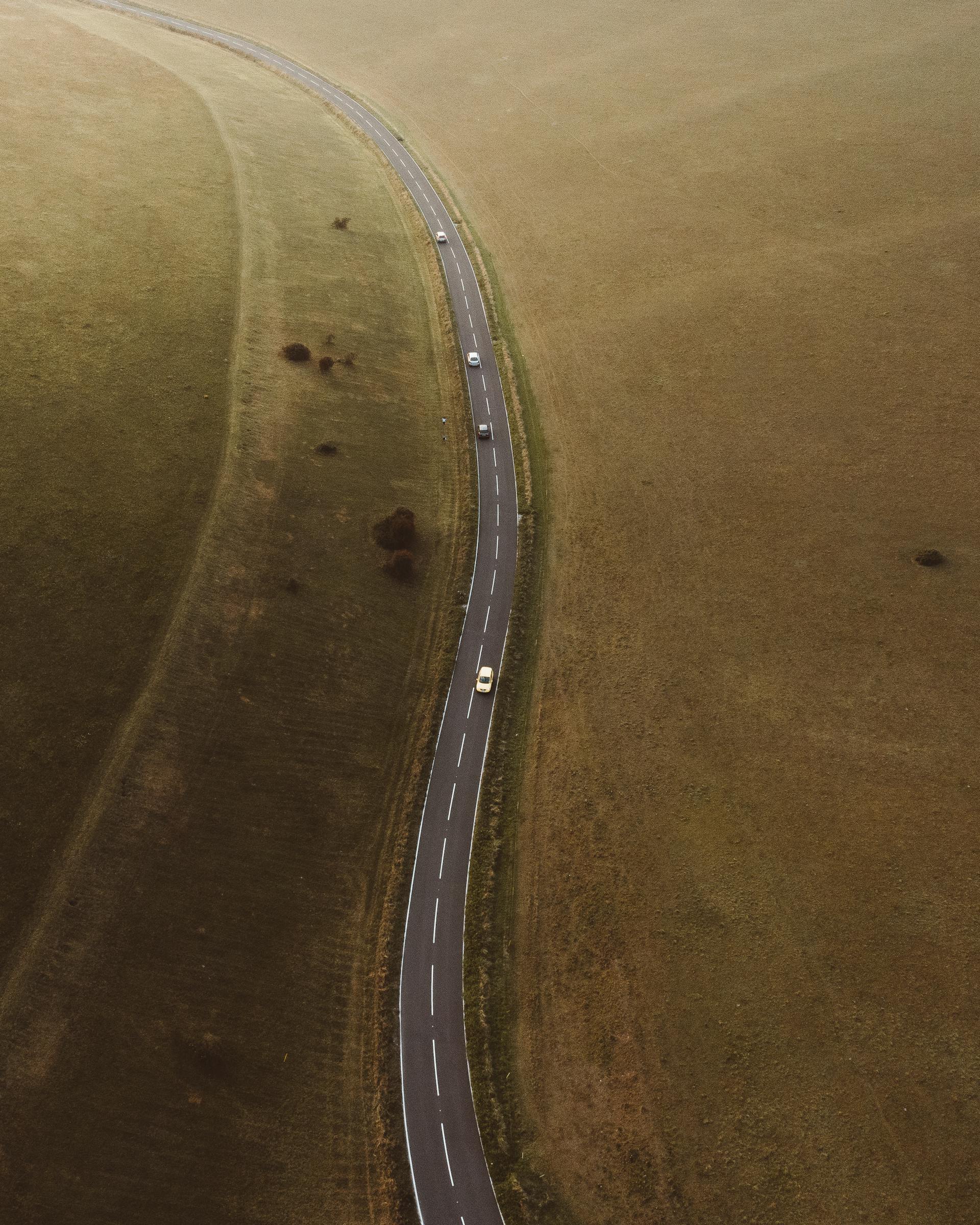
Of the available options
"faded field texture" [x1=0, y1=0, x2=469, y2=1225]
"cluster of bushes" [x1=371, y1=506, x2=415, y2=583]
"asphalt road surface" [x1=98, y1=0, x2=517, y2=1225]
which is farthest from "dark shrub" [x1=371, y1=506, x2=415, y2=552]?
"asphalt road surface" [x1=98, y1=0, x2=517, y2=1225]

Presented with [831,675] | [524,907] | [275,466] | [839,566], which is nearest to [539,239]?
[275,466]

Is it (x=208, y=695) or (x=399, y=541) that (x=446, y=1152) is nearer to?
(x=208, y=695)

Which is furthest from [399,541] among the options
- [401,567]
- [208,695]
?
[208,695]

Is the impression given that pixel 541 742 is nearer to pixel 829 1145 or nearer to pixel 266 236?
pixel 829 1145

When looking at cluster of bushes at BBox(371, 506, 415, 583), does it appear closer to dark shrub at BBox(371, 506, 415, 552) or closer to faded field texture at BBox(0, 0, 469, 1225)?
dark shrub at BBox(371, 506, 415, 552)

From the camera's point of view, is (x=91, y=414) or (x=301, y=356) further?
(x=301, y=356)

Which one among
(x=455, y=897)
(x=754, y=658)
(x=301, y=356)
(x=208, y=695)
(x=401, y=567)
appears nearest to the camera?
(x=455, y=897)

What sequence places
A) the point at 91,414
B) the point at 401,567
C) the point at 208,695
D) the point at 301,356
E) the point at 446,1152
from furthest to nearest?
the point at 301,356
the point at 91,414
the point at 401,567
the point at 208,695
the point at 446,1152
